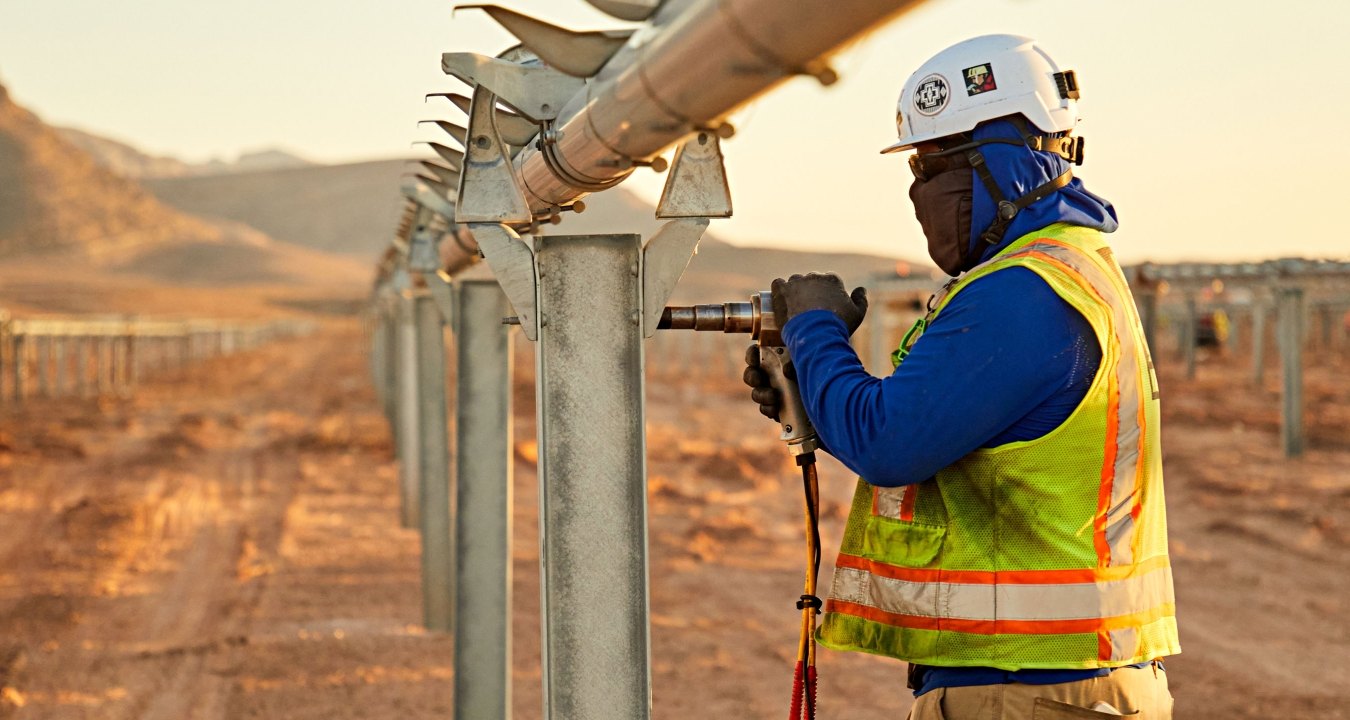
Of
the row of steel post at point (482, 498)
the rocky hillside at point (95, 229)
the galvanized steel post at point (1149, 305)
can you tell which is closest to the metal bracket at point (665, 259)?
the row of steel post at point (482, 498)

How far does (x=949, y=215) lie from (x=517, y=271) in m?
0.89

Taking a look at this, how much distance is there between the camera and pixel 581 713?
9.49ft

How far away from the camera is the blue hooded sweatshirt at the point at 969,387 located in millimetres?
2320

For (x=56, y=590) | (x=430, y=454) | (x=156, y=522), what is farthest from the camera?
(x=156, y=522)

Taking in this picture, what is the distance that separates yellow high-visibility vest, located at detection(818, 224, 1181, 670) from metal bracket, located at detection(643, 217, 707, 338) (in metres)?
0.54

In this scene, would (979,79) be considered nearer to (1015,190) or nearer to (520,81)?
(1015,190)

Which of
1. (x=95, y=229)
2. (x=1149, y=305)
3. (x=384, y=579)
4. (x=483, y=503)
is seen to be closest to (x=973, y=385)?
(x=483, y=503)

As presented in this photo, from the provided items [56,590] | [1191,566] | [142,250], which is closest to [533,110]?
[56,590]

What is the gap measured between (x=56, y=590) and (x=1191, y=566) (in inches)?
326

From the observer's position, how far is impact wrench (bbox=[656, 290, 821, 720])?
2729 mm

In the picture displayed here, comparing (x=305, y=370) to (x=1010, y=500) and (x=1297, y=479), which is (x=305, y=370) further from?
(x=1010, y=500)

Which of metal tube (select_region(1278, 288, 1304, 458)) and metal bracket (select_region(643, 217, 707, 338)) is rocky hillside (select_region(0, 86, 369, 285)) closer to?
Result: metal tube (select_region(1278, 288, 1304, 458))

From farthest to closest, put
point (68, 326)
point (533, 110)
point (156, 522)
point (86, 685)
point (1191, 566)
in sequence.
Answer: point (68, 326) < point (156, 522) < point (1191, 566) < point (86, 685) < point (533, 110)

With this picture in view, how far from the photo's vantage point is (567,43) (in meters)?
2.52
